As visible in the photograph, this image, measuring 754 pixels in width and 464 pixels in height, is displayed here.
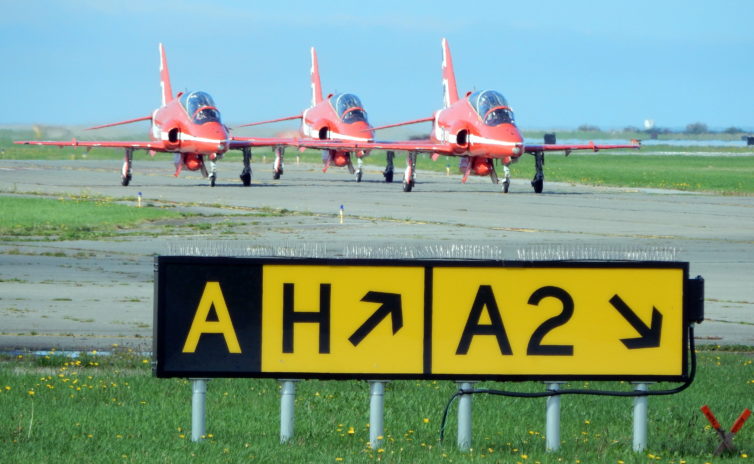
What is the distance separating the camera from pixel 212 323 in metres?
8.59

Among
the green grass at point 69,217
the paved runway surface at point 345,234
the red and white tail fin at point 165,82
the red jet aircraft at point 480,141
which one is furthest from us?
the red and white tail fin at point 165,82

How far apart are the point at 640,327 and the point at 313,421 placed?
2850 mm

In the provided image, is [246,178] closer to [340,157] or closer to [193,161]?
[193,161]

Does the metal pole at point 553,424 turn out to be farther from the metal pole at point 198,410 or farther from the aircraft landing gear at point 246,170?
the aircraft landing gear at point 246,170

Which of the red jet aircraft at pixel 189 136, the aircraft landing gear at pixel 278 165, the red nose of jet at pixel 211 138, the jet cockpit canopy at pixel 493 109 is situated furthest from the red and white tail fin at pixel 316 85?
the jet cockpit canopy at pixel 493 109

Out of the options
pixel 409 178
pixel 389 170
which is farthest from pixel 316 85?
pixel 409 178

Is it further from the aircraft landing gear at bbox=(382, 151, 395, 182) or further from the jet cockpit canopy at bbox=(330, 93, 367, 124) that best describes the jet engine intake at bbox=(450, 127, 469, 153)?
the jet cockpit canopy at bbox=(330, 93, 367, 124)

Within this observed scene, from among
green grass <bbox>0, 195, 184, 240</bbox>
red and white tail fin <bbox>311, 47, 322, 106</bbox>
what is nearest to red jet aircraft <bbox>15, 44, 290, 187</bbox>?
green grass <bbox>0, 195, 184, 240</bbox>

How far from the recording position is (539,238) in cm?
3055

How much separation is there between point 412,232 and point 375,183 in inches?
1147

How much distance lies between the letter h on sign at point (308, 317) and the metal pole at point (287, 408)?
28cm

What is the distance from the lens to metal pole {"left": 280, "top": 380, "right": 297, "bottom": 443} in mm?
8711

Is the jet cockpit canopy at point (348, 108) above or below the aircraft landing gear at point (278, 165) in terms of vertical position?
above

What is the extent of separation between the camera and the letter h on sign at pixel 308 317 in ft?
28.1
